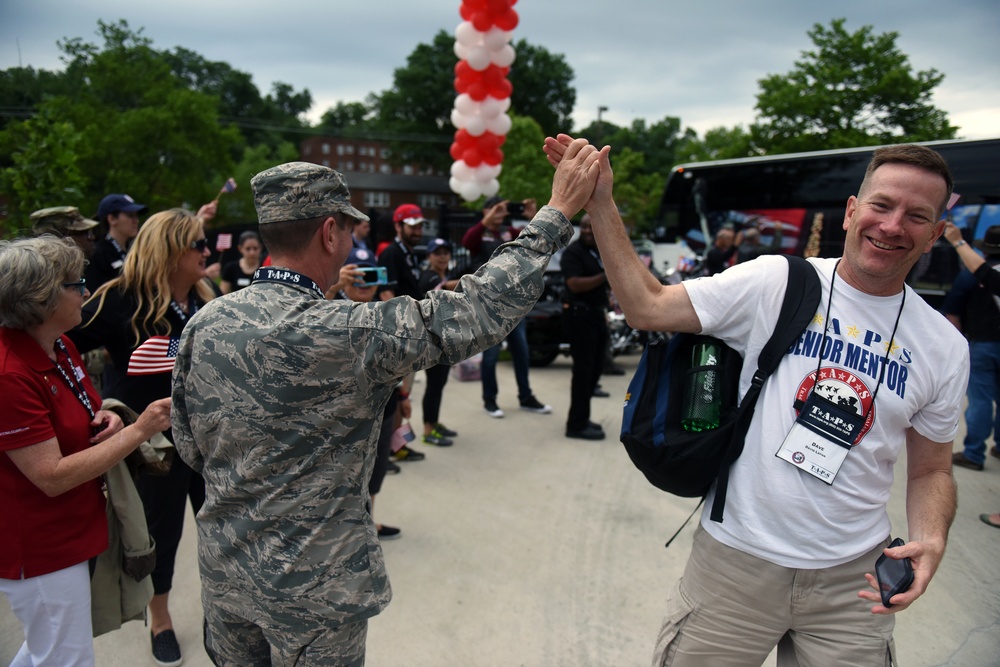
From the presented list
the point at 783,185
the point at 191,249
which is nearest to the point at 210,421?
the point at 191,249

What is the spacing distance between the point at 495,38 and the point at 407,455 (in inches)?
225

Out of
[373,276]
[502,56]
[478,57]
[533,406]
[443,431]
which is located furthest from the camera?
[502,56]

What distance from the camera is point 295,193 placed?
157 centimetres

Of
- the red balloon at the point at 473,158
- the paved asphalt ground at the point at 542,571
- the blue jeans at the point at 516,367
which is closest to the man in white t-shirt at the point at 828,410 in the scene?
the paved asphalt ground at the point at 542,571

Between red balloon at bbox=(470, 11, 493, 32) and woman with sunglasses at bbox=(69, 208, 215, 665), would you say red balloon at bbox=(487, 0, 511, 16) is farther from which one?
woman with sunglasses at bbox=(69, 208, 215, 665)

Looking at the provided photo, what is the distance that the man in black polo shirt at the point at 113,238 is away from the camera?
383 centimetres

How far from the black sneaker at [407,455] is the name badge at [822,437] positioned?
158 inches

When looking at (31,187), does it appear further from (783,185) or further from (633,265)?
(783,185)

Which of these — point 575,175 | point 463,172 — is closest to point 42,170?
point 463,172

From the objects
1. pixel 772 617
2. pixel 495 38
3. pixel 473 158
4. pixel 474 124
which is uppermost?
pixel 495 38

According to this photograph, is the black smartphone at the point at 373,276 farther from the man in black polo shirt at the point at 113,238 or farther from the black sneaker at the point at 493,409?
the black sneaker at the point at 493,409

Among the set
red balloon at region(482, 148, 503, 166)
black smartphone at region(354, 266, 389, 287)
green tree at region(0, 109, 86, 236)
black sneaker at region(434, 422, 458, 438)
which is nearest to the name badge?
black smartphone at region(354, 266, 389, 287)

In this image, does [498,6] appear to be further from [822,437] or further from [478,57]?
[822,437]

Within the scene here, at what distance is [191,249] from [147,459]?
97 cm
